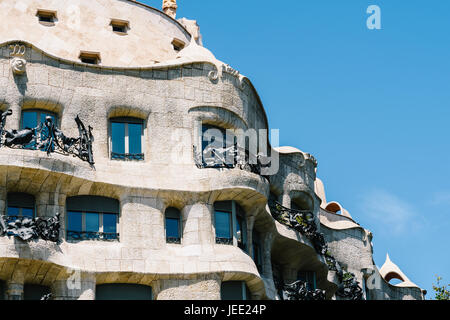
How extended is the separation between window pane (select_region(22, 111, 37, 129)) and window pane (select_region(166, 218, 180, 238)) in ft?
19.1

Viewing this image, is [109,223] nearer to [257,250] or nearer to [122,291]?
[122,291]

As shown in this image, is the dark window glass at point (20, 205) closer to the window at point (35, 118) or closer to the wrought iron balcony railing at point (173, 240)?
the window at point (35, 118)

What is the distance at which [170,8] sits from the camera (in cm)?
5281

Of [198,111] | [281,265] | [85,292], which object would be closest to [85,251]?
[85,292]

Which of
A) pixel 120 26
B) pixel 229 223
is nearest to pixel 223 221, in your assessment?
pixel 229 223

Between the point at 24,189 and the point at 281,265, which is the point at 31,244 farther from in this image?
the point at 281,265

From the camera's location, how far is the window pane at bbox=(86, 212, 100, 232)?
40.0 m

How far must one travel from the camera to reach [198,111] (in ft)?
140

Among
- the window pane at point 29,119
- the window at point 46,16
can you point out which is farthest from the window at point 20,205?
the window at point 46,16

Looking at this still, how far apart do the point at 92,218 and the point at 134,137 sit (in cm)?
361

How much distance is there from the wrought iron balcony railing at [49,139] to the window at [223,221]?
493cm

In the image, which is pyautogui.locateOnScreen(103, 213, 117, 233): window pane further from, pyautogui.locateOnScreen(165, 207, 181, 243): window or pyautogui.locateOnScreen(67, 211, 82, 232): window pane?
pyautogui.locateOnScreen(165, 207, 181, 243): window
